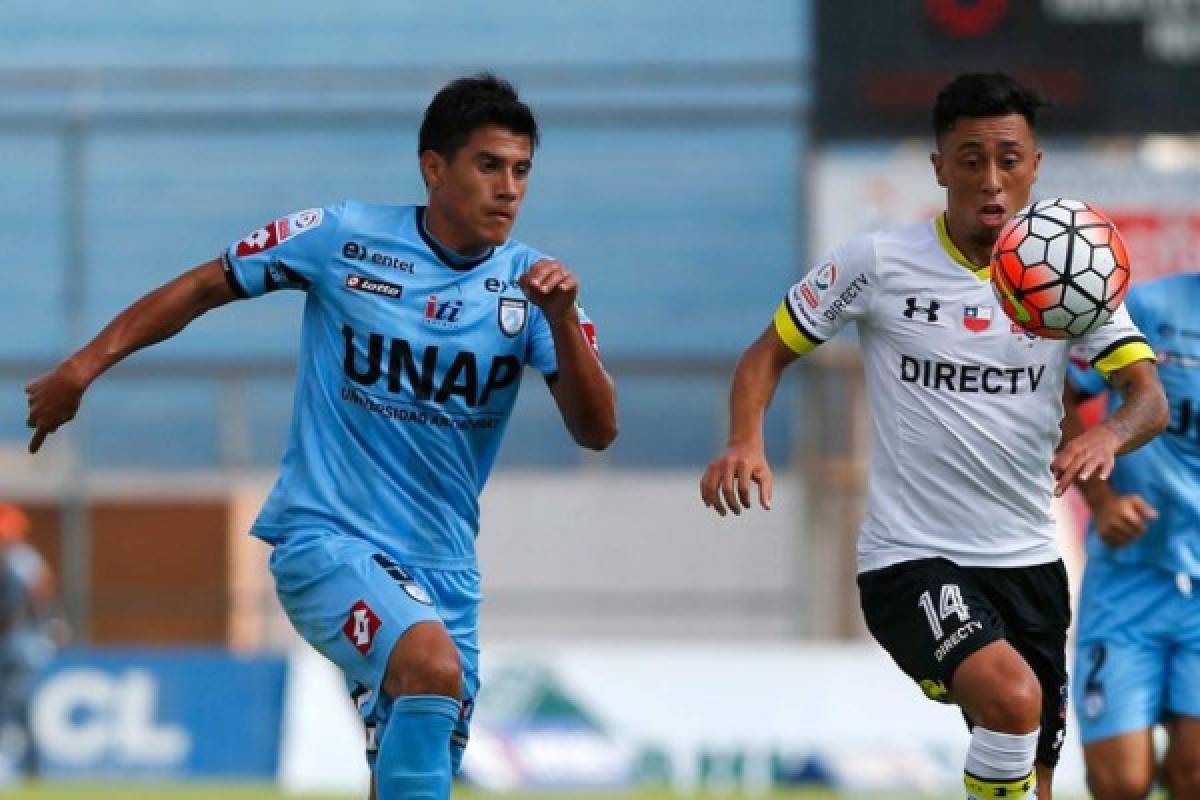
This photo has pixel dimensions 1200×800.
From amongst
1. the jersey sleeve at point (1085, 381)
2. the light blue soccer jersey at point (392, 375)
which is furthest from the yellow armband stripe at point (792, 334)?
the jersey sleeve at point (1085, 381)

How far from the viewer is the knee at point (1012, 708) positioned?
6.19 meters

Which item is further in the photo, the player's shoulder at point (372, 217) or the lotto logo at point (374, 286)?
the player's shoulder at point (372, 217)

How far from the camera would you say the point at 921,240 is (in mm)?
6719

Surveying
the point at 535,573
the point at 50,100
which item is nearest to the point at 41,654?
the point at 535,573

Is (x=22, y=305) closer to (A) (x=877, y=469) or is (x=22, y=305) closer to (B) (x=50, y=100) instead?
(B) (x=50, y=100)

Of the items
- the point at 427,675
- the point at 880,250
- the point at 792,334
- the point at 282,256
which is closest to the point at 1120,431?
the point at 880,250

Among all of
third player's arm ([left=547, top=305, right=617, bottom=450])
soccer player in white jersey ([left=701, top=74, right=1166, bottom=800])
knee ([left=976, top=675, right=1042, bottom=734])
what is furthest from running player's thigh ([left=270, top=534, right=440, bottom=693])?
knee ([left=976, top=675, right=1042, bottom=734])

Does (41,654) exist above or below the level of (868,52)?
below

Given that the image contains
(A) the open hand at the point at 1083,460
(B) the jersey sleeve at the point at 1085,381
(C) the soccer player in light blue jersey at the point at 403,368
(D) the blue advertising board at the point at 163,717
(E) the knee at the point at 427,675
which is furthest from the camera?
(D) the blue advertising board at the point at 163,717

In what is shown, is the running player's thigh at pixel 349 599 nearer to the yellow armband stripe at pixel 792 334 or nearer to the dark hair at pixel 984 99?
the yellow armband stripe at pixel 792 334

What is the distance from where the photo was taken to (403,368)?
6574 millimetres

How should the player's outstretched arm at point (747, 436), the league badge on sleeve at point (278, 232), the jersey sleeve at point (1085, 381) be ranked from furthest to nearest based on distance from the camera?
the jersey sleeve at point (1085, 381)
the league badge on sleeve at point (278, 232)
the player's outstretched arm at point (747, 436)

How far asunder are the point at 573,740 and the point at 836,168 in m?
3.75

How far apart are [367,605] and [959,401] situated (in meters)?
1.70
